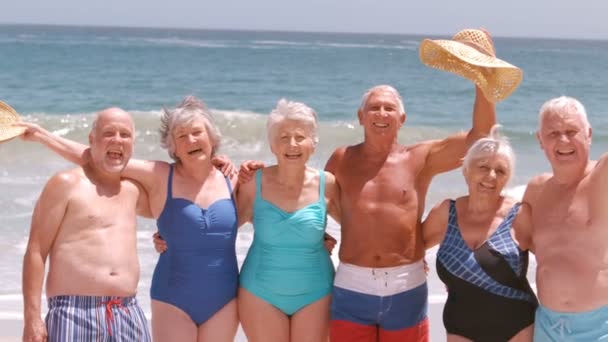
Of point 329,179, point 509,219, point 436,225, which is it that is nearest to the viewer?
point 509,219

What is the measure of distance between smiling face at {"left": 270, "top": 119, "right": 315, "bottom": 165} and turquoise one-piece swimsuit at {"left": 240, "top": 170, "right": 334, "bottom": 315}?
24 cm

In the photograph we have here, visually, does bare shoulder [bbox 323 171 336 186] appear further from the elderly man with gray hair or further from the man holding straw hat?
the elderly man with gray hair

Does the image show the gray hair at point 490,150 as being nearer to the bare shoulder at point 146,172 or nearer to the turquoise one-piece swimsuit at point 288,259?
the turquoise one-piece swimsuit at point 288,259

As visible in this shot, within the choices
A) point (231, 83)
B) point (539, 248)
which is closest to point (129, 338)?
point (539, 248)

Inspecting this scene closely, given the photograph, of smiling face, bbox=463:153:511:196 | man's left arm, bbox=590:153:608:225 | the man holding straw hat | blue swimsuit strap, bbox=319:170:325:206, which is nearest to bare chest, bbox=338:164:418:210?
the man holding straw hat

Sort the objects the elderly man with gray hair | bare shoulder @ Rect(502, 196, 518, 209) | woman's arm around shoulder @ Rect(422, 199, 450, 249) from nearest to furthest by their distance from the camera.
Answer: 1. the elderly man with gray hair
2. bare shoulder @ Rect(502, 196, 518, 209)
3. woman's arm around shoulder @ Rect(422, 199, 450, 249)

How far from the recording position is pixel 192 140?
4121 millimetres

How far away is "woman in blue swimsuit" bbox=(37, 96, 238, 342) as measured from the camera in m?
4.08

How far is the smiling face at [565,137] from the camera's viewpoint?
12.0 feet

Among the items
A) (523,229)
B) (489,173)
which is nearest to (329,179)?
(489,173)

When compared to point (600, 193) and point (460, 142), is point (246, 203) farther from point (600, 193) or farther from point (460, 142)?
point (600, 193)

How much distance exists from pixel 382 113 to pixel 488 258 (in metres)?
0.96

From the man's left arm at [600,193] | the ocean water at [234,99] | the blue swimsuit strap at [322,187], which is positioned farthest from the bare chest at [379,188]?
the ocean water at [234,99]

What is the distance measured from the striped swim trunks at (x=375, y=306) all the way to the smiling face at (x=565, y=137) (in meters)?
0.96
